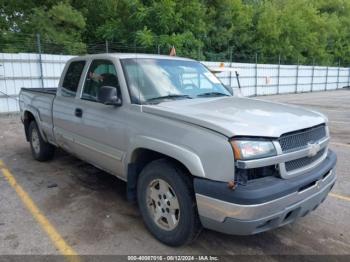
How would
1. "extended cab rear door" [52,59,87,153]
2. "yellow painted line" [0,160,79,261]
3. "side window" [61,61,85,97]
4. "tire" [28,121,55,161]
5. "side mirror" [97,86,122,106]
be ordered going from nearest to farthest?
1. "yellow painted line" [0,160,79,261]
2. "side mirror" [97,86,122,106]
3. "extended cab rear door" [52,59,87,153]
4. "side window" [61,61,85,97]
5. "tire" [28,121,55,161]

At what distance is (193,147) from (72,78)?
282 cm

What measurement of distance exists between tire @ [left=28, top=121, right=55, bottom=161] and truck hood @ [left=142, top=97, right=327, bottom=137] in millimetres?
3308

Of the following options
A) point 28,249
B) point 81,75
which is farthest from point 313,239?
point 81,75

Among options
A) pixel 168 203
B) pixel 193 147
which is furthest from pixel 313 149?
pixel 168 203

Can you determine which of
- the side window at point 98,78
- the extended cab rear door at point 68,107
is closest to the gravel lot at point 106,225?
the extended cab rear door at point 68,107

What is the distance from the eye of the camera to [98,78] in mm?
4309

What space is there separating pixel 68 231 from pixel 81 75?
6.94ft

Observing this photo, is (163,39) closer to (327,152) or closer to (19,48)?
(19,48)

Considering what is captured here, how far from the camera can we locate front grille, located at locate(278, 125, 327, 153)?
2869 millimetres

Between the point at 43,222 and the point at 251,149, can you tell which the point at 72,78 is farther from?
the point at 251,149

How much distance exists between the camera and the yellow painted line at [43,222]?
324 cm

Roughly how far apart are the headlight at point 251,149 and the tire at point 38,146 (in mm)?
4386

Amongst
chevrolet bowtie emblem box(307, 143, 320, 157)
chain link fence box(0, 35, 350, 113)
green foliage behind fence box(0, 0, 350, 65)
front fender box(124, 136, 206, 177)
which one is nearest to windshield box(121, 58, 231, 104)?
front fender box(124, 136, 206, 177)

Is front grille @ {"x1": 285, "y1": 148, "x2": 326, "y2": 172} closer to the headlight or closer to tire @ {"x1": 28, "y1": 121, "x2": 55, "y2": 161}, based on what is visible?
the headlight
